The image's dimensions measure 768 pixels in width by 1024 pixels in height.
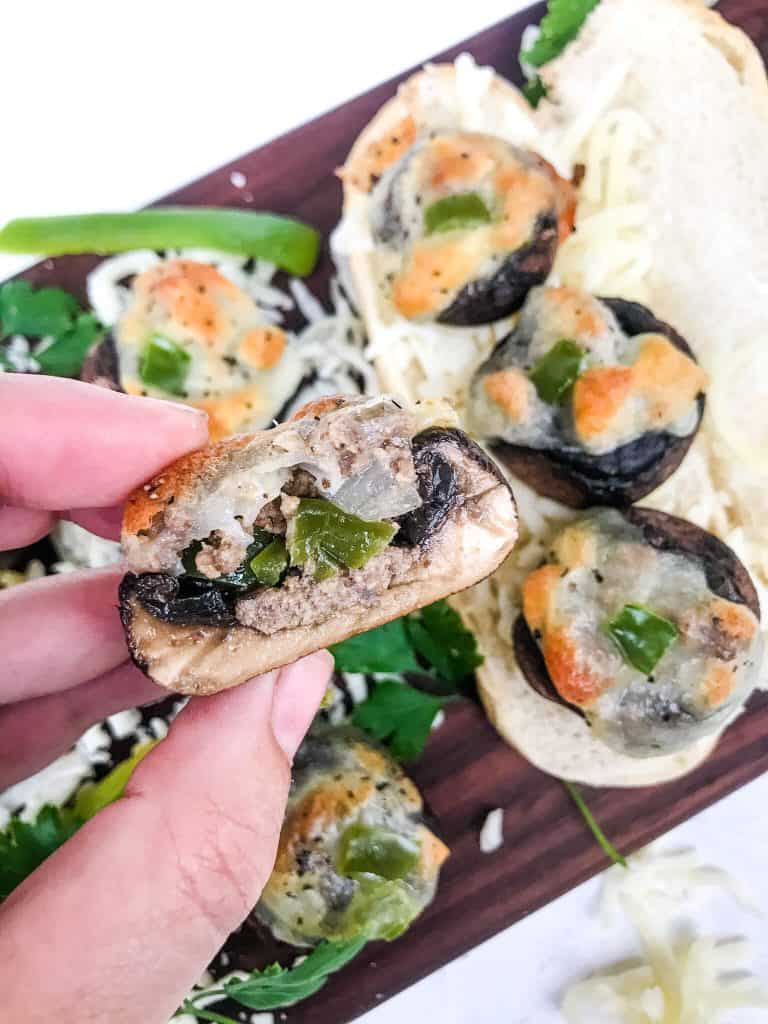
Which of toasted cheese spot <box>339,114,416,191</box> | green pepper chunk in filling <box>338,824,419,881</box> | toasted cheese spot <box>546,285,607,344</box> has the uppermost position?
toasted cheese spot <box>339,114,416,191</box>

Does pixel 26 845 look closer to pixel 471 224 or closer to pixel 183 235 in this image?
pixel 183 235

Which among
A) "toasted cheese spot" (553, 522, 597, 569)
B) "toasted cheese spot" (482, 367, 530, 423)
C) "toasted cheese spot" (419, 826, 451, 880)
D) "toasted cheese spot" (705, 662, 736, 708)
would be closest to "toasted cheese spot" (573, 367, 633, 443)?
"toasted cheese spot" (482, 367, 530, 423)

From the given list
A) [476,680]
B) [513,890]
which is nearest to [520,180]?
[476,680]

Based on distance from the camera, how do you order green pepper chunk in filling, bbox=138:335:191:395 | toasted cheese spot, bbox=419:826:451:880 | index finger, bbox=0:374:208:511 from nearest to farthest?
index finger, bbox=0:374:208:511, toasted cheese spot, bbox=419:826:451:880, green pepper chunk in filling, bbox=138:335:191:395

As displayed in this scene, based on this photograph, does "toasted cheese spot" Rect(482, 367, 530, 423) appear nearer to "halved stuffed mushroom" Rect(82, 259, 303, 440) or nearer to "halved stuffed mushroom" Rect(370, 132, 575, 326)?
"halved stuffed mushroom" Rect(370, 132, 575, 326)

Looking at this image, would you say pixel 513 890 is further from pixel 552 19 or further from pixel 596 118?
pixel 552 19

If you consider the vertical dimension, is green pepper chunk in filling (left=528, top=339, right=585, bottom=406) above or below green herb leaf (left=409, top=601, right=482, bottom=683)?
above

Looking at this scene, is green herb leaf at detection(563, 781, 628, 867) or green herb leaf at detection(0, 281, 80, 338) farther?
green herb leaf at detection(0, 281, 80, 338)

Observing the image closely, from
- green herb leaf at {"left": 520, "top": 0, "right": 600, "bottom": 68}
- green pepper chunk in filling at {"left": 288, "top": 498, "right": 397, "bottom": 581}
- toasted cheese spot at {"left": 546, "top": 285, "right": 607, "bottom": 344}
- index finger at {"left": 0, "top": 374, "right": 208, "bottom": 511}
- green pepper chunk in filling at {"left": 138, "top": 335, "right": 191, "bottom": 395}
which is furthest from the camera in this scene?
green herb leaf at {"left": 520, "top": 0, "right": 600, "bottom": 68}
